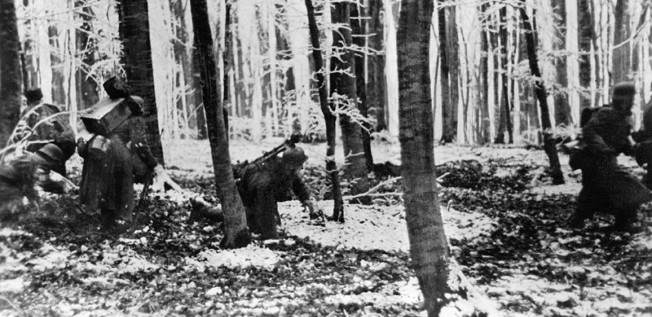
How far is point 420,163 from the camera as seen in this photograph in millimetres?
3732

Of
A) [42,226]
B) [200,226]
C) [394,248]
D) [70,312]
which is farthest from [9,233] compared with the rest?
[394,248]

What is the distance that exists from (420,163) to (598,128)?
3.98 metres

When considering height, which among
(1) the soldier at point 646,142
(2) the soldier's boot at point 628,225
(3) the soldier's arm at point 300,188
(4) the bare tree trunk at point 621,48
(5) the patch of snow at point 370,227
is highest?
(4) the bare tree trunk at point 621,48

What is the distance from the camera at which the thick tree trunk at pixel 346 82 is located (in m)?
8.34

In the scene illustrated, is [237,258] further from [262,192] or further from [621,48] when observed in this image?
[621,48]

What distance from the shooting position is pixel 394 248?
687 centimetres

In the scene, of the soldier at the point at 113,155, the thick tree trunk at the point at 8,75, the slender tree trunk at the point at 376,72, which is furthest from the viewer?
the slender tree trunk at the point at 376,72

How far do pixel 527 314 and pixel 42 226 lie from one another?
5.38 m

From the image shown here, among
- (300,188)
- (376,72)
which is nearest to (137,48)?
(300,188)

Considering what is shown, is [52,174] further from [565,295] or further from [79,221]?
[565,295]

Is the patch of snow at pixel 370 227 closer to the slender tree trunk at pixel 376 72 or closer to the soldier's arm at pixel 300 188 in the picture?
the soldier's arm at pixel 300 188

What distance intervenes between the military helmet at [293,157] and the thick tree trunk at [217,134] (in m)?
1.04

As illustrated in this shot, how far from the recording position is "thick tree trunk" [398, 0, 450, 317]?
3727 mm

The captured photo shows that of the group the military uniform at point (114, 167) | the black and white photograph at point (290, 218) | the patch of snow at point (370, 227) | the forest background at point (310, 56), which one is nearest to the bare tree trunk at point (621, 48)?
the forest background at point (310, 56)
